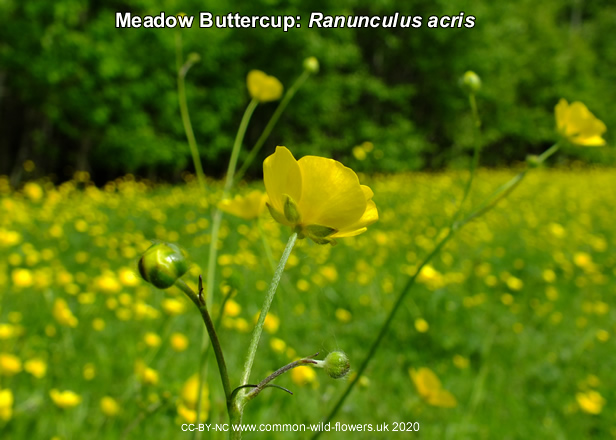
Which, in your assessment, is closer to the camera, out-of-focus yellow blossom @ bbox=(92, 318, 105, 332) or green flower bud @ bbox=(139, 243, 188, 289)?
green flower bud @ bbox=(139, 243, 188, 289)

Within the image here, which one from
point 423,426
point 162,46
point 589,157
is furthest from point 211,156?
point 589,157

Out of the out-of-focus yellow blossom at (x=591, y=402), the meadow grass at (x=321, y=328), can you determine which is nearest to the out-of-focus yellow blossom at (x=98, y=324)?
the meadow grass at (x=321, y=328)

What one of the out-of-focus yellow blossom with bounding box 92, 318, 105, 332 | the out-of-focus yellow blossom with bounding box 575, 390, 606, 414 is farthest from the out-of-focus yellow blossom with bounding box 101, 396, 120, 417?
the out-of-focus yellow blossom with bounding box 575, 390, 606, 414

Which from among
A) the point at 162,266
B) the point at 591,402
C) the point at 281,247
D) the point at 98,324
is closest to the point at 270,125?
the point at 162,266

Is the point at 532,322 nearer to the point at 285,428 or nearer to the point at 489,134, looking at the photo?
the point at 285,428

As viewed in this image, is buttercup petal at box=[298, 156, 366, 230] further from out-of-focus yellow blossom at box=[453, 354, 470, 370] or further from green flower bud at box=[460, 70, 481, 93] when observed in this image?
out-of-focus yellow blossom at box=[453, 354, 470, 370]

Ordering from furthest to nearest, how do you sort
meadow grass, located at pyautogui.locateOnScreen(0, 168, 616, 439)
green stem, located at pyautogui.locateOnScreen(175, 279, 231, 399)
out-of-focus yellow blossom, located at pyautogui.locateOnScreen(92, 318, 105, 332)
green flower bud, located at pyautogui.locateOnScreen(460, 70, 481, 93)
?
out-of-focus yellow blossom, located at pyautogui.locateOnScreen(92, 318, 105, 332) < meadow grass, located at pyautogui.locateOnScreen(0, 168, 616, 439) < green flower bud, located at pyautogui.locateOnScreen(460, 70, 481, 93) < green stem, located at pyautogui.locateOnScreen(175, 279, 231, 399)
